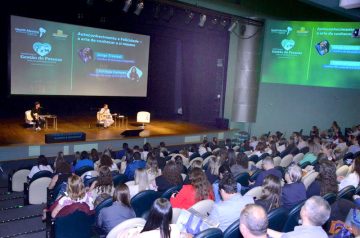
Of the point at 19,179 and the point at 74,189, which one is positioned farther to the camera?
the point at 19,179

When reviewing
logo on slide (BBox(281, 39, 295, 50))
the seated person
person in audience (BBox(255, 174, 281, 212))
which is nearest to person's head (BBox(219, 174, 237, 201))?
person in audience (BBox(255, 174, 281, 212))

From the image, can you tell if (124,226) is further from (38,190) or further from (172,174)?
(38,190)

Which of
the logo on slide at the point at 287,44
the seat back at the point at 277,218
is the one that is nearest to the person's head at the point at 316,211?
the seat back at the point at 277,218

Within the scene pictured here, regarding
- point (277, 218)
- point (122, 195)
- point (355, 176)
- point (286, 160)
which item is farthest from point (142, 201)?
point (286, 160)

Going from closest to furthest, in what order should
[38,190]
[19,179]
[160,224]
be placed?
[160,224] → [38,190] → [19,179]

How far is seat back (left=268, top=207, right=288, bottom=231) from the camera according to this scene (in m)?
3.31

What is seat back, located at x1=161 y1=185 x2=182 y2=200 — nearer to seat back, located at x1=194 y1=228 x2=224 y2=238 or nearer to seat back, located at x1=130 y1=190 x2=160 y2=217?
seat back, located at x1=130 y1=190 x2=160 y2=217

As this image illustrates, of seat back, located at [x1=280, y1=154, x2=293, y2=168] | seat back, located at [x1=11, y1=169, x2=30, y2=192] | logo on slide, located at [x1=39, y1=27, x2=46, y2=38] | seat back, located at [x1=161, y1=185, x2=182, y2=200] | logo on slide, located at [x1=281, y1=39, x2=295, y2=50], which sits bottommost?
seat back, located at [x1=11, y1=169, x2=30, y2=192]

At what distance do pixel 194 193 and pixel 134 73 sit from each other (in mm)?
10214

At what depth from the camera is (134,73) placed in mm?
13789

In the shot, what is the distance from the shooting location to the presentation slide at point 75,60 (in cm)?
1105

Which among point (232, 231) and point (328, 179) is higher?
point (328, 179)

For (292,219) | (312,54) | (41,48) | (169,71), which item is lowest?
(292,219)

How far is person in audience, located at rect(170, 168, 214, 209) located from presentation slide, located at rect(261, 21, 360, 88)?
28.6 ft
